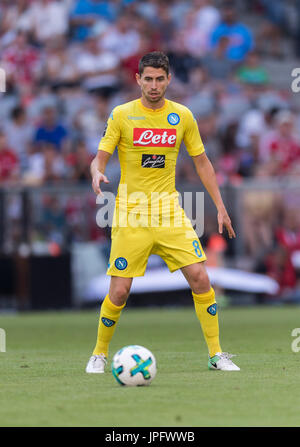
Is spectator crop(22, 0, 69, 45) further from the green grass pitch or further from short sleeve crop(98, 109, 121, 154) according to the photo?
short sleeve crop(98, 109, 121, 154)

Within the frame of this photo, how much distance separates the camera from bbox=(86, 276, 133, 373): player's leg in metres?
8.48

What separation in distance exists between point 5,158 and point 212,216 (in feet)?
13.2

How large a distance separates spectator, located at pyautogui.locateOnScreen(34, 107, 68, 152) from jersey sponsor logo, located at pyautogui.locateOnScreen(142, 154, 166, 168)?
1146cm

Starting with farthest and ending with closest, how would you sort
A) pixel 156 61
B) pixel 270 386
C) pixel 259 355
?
pixel 259 355
pixel 156 61
pixel 270 386

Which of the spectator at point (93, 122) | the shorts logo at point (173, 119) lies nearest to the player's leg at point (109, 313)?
the shorts logo at point (173, 119)

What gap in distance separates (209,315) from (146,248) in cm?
78

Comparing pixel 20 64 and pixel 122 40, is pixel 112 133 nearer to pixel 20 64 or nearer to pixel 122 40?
pixel 20 64

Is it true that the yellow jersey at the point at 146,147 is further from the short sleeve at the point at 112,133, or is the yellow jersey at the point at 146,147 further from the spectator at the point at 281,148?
the spectator at the point at 281,148

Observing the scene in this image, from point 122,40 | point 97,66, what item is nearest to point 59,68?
point 97,66

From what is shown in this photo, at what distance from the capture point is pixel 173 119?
28.1 feet

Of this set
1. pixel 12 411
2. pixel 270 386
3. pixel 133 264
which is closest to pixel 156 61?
pixel 133 264

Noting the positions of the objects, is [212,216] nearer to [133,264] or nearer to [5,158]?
[5,158]

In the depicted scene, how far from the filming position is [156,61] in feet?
27.2

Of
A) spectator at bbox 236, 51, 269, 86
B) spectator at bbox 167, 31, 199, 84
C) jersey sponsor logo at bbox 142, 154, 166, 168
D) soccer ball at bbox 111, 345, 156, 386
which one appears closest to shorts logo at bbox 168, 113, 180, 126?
jersey sponsor logo at bbox 142, 154, 166, 168
